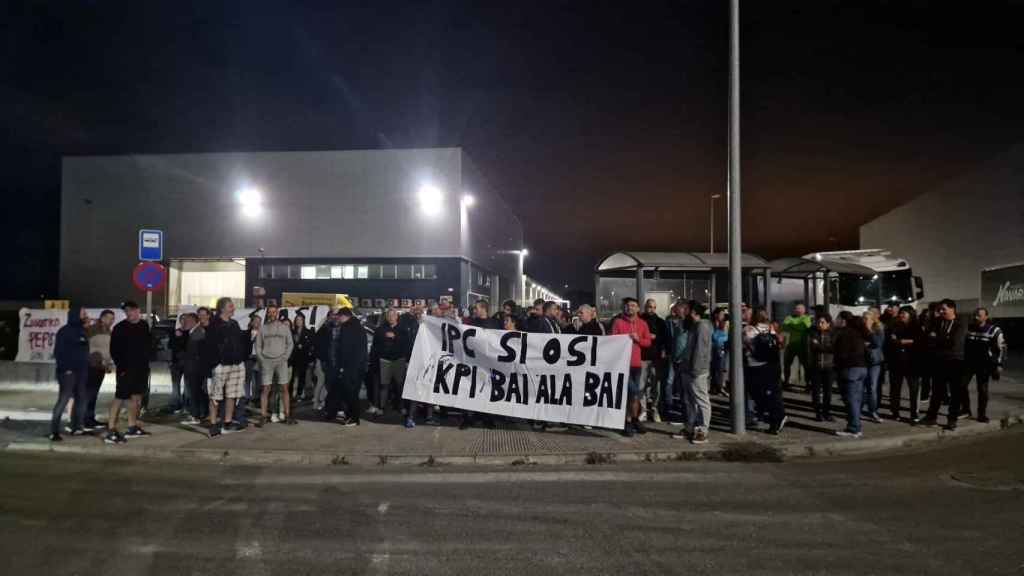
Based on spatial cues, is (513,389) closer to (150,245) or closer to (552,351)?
(552,351)

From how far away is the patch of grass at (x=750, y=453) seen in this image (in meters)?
7.73

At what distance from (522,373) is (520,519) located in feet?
13.4

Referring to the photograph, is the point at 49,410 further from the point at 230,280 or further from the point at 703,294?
the point at 230,280

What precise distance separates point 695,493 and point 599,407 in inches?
112

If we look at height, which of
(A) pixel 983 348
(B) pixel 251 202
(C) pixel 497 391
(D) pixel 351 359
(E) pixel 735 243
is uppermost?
(B) pixel 251 202

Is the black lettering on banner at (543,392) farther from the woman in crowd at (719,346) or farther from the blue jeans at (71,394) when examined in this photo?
the blue jeans at (71,394)

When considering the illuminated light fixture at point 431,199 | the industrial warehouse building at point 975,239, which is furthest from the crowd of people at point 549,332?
the illuminated light fixture at point 431,199

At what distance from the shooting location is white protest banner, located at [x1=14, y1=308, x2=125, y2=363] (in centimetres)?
1505

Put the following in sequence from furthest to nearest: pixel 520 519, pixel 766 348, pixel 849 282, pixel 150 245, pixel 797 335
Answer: pixel 849 282 → pixel 797 335 → pixel 150 245 → pixel 766 348 → pixel 520 519

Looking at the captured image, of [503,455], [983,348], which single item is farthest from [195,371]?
[983,348]

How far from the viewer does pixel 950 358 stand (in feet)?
30.6

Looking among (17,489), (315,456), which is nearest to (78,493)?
(17,489)

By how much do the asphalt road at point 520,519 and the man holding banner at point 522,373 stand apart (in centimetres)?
179

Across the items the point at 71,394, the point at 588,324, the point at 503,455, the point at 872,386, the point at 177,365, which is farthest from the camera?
the point at 177,365
